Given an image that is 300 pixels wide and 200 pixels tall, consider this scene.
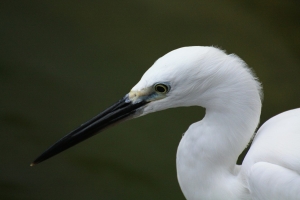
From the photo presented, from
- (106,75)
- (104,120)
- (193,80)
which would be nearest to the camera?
(193,80)

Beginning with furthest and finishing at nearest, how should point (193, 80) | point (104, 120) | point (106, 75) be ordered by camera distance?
point (106, 75) → point (104, 120) → point (193, 80)

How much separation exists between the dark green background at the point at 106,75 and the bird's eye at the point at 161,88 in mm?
1118

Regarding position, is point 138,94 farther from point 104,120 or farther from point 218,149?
point 218,149

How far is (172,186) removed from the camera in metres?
2.45

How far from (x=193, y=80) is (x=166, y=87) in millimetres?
87

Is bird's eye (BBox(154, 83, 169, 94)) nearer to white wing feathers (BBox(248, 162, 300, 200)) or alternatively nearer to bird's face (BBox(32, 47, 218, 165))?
bird's face (BBox(32, 47, 218, 165))

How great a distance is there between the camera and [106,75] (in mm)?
2818

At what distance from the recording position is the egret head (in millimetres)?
1320

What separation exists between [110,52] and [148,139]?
0.70 metres

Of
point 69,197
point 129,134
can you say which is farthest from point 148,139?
point 69,197

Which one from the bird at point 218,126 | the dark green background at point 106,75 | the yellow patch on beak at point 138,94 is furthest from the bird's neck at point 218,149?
the dark green background at point 106,75

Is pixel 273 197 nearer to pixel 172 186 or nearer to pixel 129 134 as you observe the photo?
pixel 172 186

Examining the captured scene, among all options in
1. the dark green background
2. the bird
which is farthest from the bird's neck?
the dark green background

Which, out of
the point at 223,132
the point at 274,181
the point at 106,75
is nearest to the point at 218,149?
the point at 223,132
